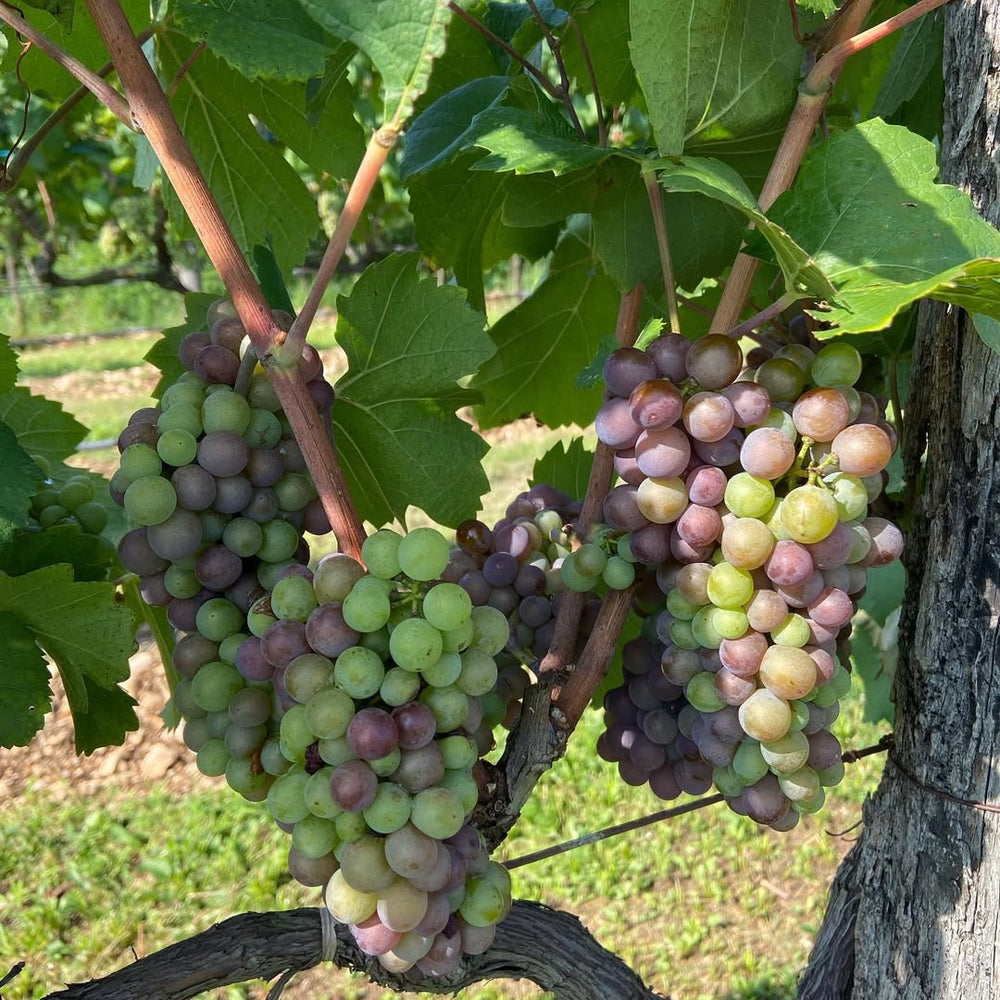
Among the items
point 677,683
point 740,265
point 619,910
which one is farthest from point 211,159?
point 619,910

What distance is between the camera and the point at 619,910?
9.59 feet

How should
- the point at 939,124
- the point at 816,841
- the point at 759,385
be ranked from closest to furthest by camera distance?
the point at 759,385 < the point at 939,124 < the point at 816,841

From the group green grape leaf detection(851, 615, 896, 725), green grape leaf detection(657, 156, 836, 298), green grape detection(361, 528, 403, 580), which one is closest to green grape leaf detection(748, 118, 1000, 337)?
green grape leaf detection(657, 156, 836, 298)

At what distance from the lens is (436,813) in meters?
0.81

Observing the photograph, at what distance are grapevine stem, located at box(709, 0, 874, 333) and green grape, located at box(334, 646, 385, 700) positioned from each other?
17.6 inches

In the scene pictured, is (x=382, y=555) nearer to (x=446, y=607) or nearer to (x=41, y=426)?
(x=446, y=607)

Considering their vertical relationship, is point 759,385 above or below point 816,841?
above

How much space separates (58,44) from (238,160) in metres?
0.25

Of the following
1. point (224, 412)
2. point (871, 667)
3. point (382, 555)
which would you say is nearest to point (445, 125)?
point (224, 412)

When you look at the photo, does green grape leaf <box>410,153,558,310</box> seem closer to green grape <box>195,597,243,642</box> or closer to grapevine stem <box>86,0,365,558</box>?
grapevine stem <box>86,0,365,558</box>

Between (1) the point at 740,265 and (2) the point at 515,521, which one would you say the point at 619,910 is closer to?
(2) the point at 515,521

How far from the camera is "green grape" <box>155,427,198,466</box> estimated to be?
0.90 m

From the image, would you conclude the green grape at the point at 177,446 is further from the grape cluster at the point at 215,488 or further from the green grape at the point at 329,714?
the green grape at the point at 329,714

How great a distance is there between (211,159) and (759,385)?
2.79ft
